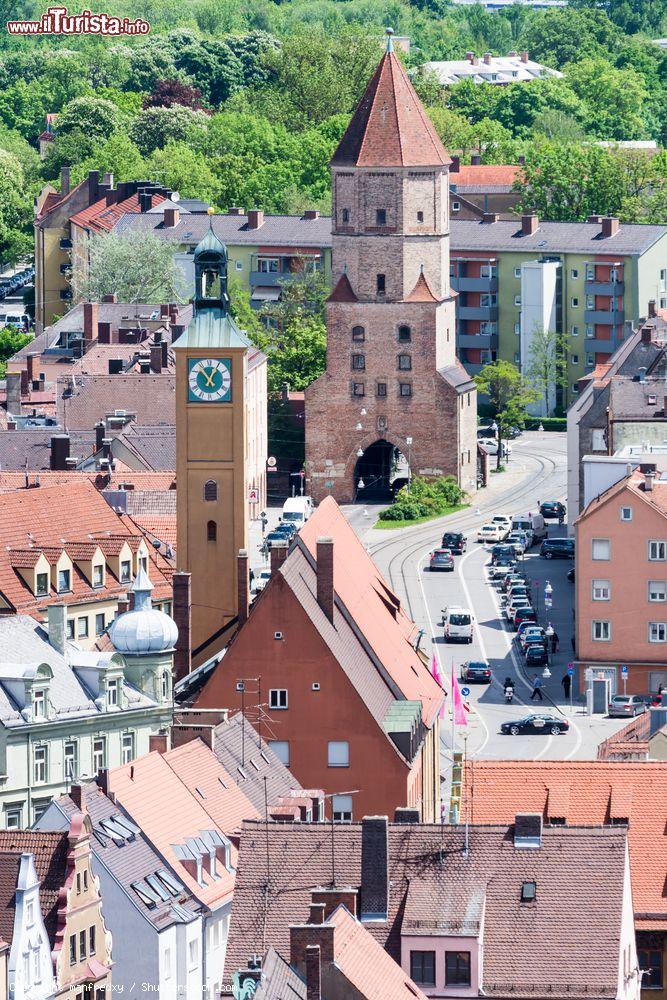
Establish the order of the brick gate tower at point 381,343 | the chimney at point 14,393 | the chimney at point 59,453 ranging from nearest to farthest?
the chimney at point 59,453 < the chimney at point 14,393 < the brick gate tower at point 381,343

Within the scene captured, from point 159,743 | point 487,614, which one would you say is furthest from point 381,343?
point 159,743

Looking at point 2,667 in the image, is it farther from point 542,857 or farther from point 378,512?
point 378,512

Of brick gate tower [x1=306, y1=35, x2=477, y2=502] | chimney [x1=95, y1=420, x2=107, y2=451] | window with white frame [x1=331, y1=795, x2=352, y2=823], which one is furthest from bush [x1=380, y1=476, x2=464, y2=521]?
window with white frame [x1=331, y1=795, x2=352, y2=823]

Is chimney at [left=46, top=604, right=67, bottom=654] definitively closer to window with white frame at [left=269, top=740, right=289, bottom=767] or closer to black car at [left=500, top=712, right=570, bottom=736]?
window with white frame at [left=269, top=740, right=289, bottom=767]

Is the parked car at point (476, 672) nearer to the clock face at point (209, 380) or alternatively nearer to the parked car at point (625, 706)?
the parked car at point (625, 706)

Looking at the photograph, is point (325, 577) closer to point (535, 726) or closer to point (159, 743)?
point (159, 743)

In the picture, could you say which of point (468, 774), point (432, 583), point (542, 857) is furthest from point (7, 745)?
point (432, 583)

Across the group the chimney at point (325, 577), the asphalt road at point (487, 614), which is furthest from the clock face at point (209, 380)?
the asphalt road at point (487, 614)
